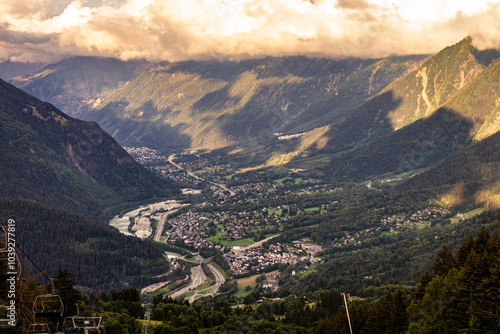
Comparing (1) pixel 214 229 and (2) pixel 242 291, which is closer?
(2) pixel 242 291

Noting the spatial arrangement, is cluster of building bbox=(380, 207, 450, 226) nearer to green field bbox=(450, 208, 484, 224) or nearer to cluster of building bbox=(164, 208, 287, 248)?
green field bbox=(450, 208, 484, 224)

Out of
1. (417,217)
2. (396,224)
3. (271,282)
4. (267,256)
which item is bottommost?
(271,282)

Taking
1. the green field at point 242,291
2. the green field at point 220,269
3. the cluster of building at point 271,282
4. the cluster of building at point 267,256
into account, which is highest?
the cluster of building at point 267,256

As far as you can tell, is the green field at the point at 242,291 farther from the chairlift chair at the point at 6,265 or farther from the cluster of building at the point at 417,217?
the chairlift chair at the point at 6,265

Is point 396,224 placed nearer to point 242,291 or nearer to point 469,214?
point 469,214

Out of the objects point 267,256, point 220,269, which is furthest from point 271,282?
point 267,256

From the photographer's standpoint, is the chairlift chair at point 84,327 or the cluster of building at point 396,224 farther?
the cluster of building at point 396,224

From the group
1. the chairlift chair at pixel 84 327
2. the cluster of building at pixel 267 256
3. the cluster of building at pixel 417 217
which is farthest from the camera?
the cluster of building at pixel 417 217

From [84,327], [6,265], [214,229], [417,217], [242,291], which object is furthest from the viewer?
[214,229]

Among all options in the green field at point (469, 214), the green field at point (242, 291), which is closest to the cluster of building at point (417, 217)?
the green field at point (469, 214)

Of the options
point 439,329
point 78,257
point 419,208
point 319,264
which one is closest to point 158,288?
point 78,257

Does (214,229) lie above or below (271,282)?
above
